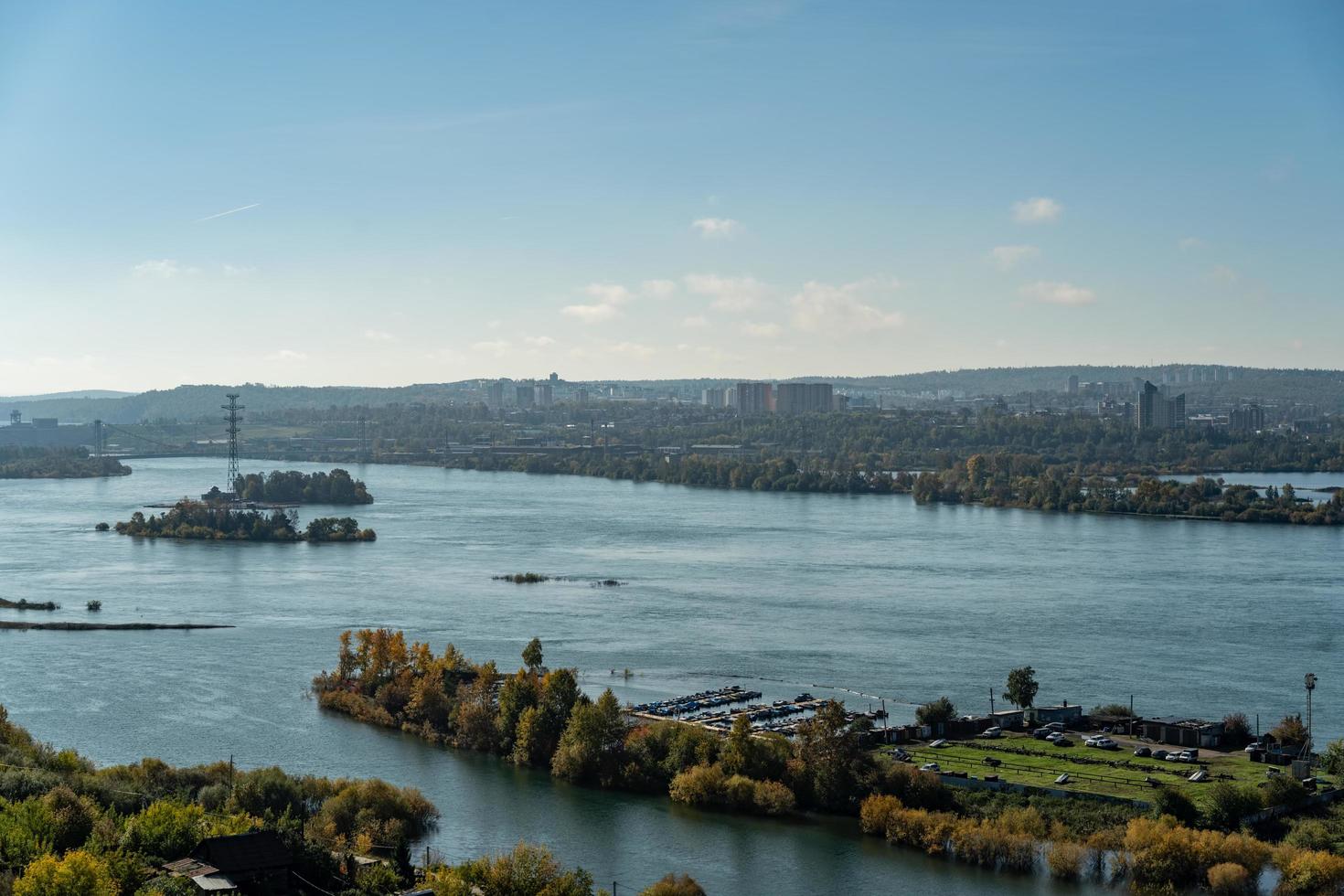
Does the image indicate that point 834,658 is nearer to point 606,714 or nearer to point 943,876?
point 606,714

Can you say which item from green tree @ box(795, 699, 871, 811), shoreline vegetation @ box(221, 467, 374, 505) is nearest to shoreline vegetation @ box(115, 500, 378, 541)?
shoreline vegetation @ box(221, 467, 374, 505)

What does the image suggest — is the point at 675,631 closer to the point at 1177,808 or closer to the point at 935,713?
the point at 935,713

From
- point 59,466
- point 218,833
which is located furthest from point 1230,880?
point 59,466

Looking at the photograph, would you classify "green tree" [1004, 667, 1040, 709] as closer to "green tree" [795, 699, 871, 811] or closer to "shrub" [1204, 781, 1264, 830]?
"green tree" [795, 699, 871, 811]

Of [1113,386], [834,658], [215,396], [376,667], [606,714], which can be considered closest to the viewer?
[606,714]

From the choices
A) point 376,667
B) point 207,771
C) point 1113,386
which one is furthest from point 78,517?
point 1113,386

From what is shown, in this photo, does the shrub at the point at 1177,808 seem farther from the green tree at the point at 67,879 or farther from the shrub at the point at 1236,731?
the green tree at the point at 67,879
